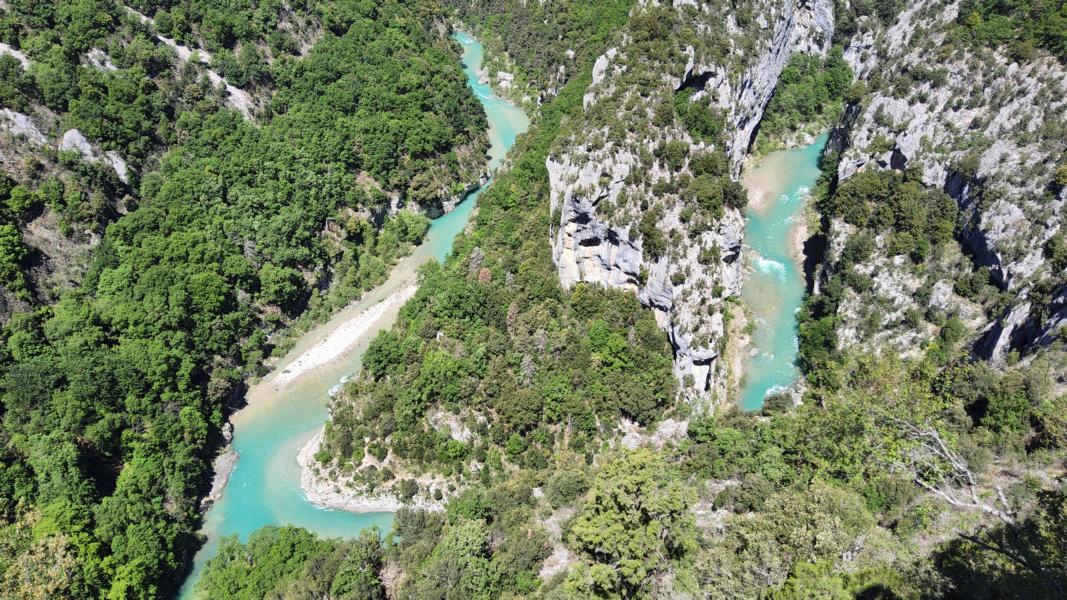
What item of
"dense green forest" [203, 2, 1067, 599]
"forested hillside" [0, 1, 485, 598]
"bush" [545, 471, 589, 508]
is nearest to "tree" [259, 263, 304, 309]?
"forested hillside" [0, 1, 485, 598]

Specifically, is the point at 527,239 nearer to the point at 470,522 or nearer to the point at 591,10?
the point at 470,522

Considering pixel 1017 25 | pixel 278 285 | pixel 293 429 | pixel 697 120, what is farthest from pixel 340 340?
pixel 1017 25

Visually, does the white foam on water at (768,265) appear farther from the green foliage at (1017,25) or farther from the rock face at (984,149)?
the green foliage at (1017,25)

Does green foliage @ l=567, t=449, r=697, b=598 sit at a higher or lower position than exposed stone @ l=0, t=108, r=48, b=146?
lower

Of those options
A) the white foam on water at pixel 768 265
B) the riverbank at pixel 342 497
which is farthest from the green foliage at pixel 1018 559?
the white foam on water at pixel 768 265

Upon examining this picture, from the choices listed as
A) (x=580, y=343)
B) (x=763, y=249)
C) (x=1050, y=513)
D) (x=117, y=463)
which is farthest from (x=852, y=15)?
(x=117, y=463)

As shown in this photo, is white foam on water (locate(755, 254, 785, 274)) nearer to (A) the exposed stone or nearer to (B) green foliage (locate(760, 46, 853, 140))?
(B) green foliage (locate(760, 46, 853, 140))
